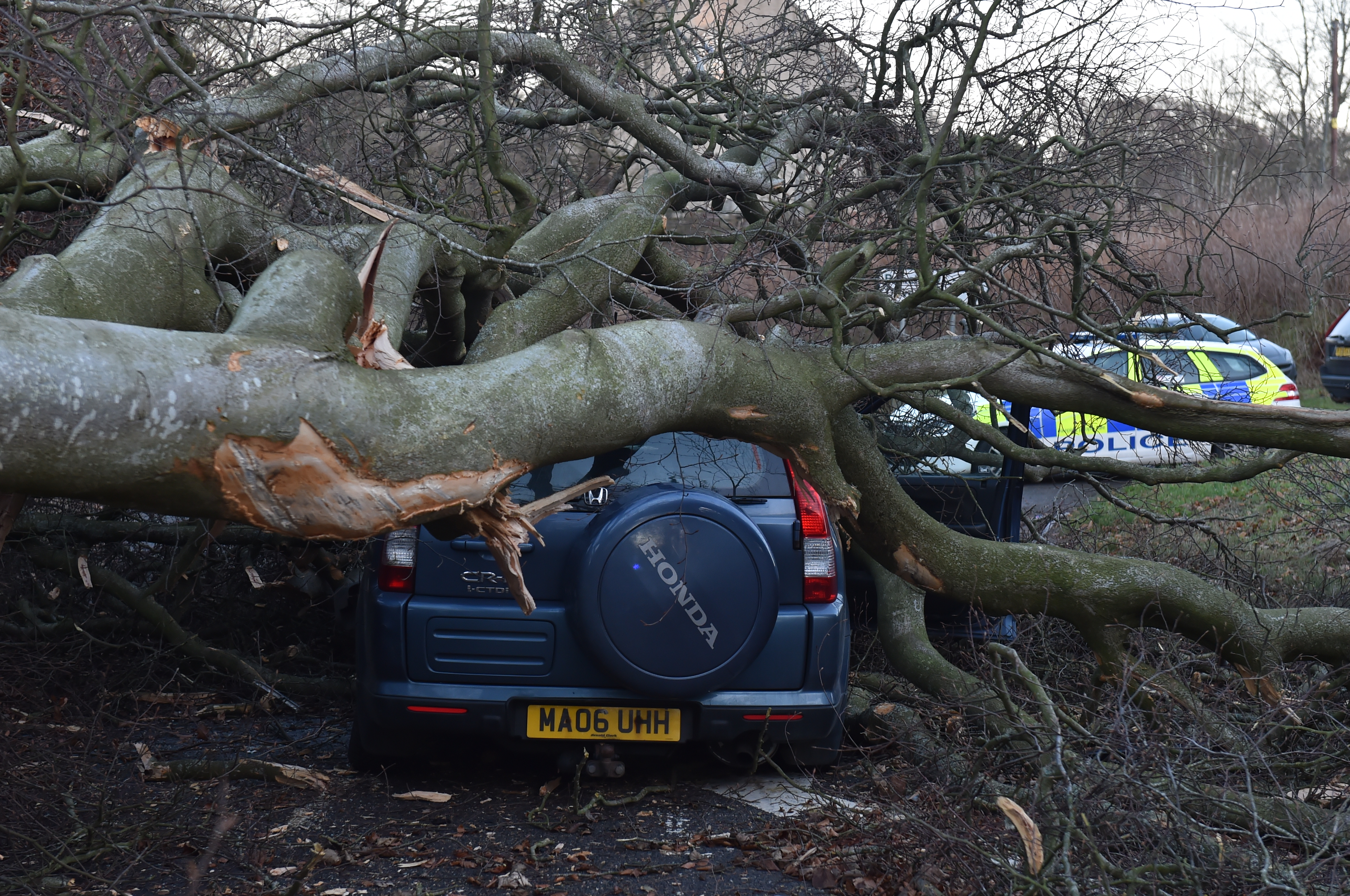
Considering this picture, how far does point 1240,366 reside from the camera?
12.0 m

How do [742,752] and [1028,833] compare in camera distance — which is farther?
[742,752]

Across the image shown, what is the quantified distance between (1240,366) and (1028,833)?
35.0 ft

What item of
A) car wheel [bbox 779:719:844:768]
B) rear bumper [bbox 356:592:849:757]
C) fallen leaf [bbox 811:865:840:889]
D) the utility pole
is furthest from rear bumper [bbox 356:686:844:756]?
the utility pole

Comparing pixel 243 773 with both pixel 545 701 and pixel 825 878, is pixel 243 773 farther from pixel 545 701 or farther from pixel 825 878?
pixel 825 878

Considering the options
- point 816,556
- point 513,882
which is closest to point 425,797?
point 513,882

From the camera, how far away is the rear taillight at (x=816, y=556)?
4.46 meters

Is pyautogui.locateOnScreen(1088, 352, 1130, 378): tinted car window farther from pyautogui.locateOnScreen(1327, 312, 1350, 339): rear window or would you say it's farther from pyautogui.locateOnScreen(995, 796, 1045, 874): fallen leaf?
pyautogui.locateOnScreen(1327, 312, 1350, 339): rear window

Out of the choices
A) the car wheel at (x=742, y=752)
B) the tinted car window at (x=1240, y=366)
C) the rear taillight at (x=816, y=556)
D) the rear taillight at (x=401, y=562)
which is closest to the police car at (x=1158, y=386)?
the rear taillight at (x=816, y=556)

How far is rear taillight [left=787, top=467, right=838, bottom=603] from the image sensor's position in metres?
4.46

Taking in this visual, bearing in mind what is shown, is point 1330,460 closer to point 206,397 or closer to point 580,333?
point 580,333

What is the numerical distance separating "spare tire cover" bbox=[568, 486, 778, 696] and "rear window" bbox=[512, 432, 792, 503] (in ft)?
1.34

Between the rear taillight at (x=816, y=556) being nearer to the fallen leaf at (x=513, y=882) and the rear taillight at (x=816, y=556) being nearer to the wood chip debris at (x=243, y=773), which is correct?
the fallen leaf at (x=513, y=882)

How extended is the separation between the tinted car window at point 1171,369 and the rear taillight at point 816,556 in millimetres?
2163

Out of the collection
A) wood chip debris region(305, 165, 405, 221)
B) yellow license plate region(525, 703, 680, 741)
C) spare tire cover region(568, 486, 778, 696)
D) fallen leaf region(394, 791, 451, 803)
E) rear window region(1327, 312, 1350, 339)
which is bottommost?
fallen leaf region(394, 791, 451, 803)
